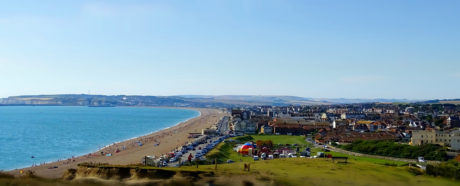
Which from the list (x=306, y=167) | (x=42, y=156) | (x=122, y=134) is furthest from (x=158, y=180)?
(x=122, y=134)

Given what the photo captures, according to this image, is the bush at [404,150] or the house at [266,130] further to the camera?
the house at [266,130]

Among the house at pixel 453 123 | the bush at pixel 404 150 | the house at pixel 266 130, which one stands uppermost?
the house at pixel 453 123

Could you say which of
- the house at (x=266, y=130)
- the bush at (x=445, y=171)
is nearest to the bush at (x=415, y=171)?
the bush at (x=445, y=171)

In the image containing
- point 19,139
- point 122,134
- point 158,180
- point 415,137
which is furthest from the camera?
point 122,134

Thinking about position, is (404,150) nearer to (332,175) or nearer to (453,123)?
(332,175)

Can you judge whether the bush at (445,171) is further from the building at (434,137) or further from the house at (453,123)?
the house at (453,123)

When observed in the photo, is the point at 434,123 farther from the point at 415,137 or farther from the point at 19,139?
the point at 19,139

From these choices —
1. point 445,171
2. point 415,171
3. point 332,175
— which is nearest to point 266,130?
point 415,171

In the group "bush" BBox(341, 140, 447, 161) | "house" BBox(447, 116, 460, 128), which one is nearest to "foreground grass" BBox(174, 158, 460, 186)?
"bush" BBox(341, 140, 447, 161)

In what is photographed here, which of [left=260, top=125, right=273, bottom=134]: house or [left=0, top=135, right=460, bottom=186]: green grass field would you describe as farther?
[left=260, top=125, right=273, bottom=134]: house

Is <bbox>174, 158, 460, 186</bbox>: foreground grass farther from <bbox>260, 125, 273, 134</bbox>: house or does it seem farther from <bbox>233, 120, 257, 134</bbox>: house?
<bbox>233, 120, 257, 134</bbox>: house

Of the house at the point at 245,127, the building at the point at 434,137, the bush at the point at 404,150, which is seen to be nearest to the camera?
the bush at the point at 404,150
